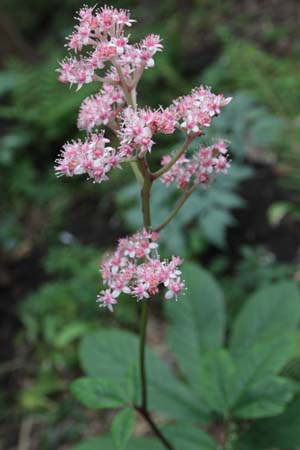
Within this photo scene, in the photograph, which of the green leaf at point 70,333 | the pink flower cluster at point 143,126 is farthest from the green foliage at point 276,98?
the pink flower cluster at point 143,126

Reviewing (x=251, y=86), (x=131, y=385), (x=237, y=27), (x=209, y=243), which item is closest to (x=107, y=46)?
(x=131, y=385)

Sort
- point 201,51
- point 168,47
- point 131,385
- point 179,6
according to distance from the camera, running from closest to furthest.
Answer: point 131,385 < point 168,47 < point 201,51 < point 179,6

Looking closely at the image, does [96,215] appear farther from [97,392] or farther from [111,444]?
[97,392]

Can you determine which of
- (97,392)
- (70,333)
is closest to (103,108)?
(97,392)

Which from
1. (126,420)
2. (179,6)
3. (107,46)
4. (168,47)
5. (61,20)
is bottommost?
(126,420)

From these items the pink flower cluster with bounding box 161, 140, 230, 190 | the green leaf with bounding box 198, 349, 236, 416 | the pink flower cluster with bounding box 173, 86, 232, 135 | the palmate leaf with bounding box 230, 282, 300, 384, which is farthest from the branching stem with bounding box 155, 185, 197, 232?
the palmate leaf with bounding box 230, 282, 300, 384

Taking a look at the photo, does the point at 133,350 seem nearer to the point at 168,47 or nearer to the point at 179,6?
the point at 168,47

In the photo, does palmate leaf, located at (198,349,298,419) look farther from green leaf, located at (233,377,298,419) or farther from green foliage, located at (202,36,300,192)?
green foliage, located at (202,36,300,192)
